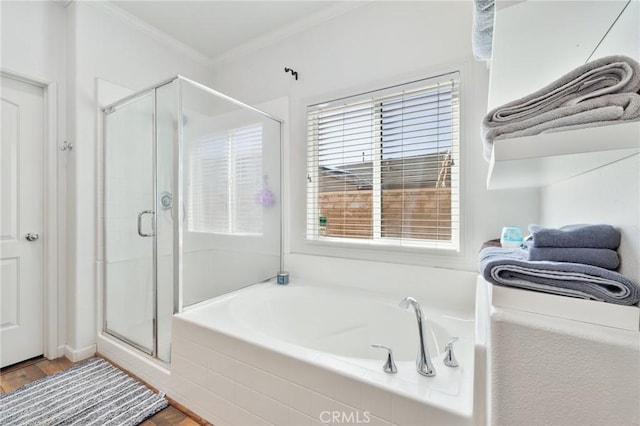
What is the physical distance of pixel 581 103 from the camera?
0.52m

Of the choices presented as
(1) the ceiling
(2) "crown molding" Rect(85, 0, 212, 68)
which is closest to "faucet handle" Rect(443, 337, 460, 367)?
(1) the ceiling

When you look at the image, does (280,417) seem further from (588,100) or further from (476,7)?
(476,7)

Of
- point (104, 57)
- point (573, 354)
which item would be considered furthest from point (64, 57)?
point (573, 354)

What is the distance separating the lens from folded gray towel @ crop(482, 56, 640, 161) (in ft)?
1.58

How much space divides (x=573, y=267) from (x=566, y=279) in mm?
28

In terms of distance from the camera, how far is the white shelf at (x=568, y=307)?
0.50 m

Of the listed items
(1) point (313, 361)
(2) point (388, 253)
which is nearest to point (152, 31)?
(2) point (388, 253)

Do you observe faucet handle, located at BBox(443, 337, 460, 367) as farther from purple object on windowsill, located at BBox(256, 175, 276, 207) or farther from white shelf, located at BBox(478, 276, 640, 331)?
purple object on windowsill, located at BBox(256, 175, 276, 207)

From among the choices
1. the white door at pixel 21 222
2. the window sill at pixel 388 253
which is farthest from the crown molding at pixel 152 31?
the window sill at pixel 388 253

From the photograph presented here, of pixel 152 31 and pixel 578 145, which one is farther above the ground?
pixel 152 31

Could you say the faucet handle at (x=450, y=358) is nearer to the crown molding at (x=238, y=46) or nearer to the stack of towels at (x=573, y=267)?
the stack of towels at (x=573, y=267)

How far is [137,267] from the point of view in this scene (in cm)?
204

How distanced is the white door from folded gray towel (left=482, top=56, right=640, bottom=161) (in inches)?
112

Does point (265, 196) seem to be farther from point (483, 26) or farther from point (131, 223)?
point (483, 26)
